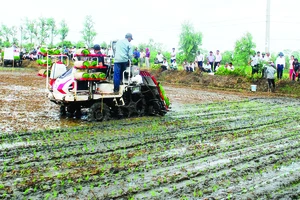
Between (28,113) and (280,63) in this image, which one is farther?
(280,63)

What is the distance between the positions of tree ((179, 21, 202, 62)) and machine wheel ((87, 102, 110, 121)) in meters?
37.2

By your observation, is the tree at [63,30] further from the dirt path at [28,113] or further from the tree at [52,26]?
the dirt path at [28,113]

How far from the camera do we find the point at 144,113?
42.9 feet

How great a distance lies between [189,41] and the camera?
159ft

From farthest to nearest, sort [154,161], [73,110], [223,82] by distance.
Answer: [223,82] < [73,110] < [154,161]

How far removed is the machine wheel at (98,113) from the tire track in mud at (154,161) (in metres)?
0.46

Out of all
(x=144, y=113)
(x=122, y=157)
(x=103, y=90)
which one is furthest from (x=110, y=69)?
(x=122, y=157)

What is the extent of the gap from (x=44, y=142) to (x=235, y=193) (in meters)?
4.66

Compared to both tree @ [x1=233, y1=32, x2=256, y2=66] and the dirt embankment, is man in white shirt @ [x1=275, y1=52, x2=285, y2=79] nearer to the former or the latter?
the dirt embankment

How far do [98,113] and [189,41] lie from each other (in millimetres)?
38186

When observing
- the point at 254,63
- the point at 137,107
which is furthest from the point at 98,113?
the point at 254,63

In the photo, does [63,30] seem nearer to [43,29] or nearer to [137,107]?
[43,29]

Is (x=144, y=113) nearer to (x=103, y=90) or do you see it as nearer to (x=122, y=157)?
(x=103, y=90)

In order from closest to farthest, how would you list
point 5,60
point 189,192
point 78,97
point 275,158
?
1. point 189,192
2. point 275,158
3. point 78,97
4. point 5,60
